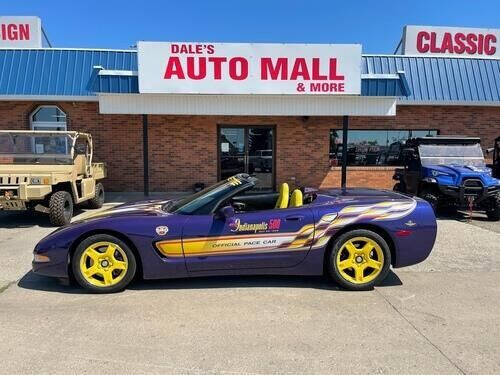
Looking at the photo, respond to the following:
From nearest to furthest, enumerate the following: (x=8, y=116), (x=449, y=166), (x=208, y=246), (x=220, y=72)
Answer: (x=208, y=246) < (x=449, y=166) < (x=220, y=72) < (x=8, y=116)

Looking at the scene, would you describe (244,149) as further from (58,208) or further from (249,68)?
(58,208)

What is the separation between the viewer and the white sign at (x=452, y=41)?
16.5m

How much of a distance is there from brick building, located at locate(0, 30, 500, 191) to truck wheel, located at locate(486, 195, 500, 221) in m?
4.73

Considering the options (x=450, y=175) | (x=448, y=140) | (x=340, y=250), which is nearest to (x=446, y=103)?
(x=448, y=140)

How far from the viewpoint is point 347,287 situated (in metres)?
4.69

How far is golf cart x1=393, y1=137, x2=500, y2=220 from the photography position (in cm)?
942

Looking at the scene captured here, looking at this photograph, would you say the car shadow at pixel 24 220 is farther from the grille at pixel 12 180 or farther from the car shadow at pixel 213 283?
the car shadow at pixel 213 283

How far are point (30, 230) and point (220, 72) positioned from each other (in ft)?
18.8

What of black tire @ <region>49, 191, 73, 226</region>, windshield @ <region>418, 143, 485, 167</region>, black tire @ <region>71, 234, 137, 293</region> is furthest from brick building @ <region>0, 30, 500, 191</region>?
black tire @ <region>71, 234, 137, 293</region>

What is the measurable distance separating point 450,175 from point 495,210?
3.98 feet

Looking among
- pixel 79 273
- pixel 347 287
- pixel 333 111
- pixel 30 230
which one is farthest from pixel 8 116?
pixel 347 287

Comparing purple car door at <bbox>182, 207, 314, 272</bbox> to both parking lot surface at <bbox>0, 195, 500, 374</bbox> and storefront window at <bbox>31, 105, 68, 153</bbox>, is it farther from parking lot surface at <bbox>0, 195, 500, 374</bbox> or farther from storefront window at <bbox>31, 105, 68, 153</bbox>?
storefront window at <bbox>31, 105, 68, 153</bbox>

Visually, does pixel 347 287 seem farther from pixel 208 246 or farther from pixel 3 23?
pixel 3 23

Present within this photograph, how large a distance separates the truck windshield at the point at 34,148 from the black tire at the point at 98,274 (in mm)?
5333
